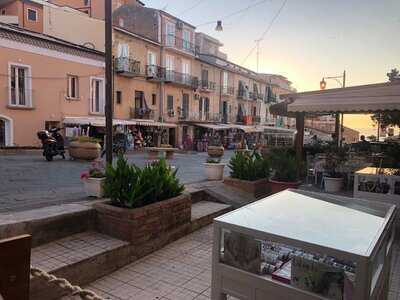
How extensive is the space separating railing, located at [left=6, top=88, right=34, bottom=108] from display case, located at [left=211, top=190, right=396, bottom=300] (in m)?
17.9

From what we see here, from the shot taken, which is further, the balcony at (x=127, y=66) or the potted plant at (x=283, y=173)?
the balcony at (x=127, y=66)

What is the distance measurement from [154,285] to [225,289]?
147 centimetres

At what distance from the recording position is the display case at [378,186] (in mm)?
5480

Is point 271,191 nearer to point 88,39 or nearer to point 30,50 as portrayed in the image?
point 30,50

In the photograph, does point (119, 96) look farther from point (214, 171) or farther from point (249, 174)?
point (249, 174)

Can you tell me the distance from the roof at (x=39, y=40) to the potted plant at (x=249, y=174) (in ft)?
48.1

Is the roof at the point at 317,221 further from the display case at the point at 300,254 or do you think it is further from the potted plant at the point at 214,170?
the potted plant at the point at 214,170

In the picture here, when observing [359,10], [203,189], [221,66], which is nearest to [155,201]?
[203,189]

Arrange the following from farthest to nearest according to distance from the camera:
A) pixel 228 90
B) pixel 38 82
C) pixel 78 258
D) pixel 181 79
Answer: pixel 228 90 → pixel 181 79 → pixel 38 82 → pixel 78 258

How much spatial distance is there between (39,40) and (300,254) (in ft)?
63.5

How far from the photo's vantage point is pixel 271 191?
7773 mm

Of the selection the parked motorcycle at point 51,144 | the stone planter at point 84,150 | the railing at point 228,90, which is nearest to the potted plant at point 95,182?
the stone planter at point 84,150

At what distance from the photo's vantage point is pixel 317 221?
98.1 inches

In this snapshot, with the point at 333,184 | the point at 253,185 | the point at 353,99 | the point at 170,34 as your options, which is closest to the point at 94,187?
the point at 253,185
